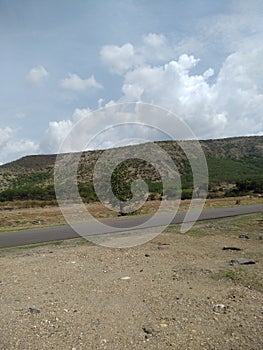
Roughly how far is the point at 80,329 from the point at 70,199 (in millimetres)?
50412

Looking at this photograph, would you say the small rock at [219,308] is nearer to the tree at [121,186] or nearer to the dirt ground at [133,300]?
the dirt ground at [133,300]

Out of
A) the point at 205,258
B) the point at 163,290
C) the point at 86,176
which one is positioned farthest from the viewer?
the point at 86,176

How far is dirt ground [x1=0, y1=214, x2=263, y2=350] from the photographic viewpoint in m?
4.68

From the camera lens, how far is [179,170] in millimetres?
78438

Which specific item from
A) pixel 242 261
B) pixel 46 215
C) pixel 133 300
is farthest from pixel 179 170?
pixel 133 300

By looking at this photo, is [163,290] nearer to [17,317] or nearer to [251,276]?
[251,276]

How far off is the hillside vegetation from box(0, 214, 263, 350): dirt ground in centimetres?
3658

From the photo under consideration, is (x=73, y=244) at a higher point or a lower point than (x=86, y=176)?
lower

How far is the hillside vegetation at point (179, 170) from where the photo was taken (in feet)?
187

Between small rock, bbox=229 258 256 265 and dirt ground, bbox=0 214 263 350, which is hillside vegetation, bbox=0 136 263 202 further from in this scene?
small rock, bbox=229 258 256 265

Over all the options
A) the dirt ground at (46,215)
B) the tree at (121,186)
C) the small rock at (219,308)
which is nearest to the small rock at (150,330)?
the small rock at (219,308)

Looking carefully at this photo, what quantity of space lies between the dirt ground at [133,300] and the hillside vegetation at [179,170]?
36.6m

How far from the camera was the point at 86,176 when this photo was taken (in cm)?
7519

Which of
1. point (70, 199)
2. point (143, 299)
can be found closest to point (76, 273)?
point (143, 299)
